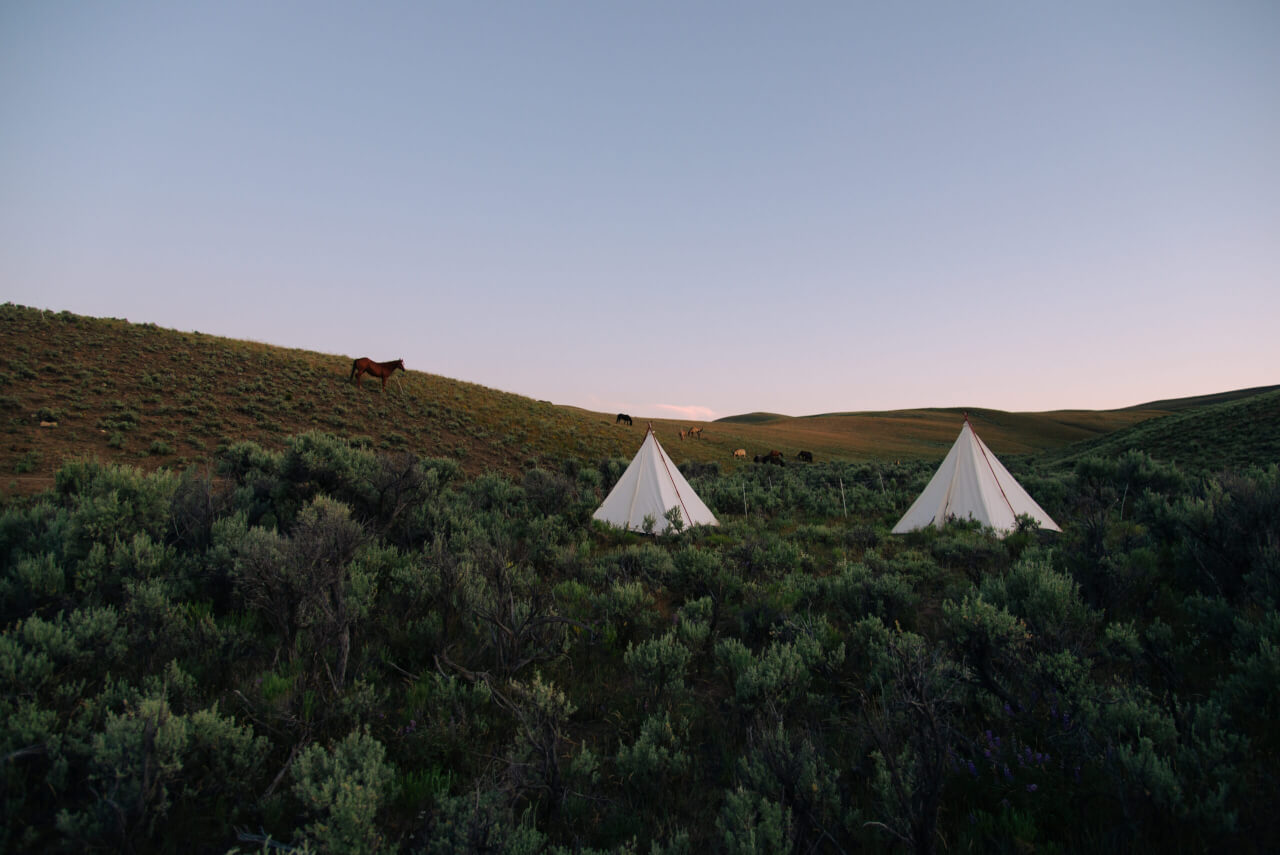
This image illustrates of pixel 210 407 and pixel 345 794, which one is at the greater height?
pixel 210 407

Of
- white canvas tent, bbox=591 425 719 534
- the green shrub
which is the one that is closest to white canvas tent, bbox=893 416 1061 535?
white canvas tent, bbox=591 425 719 534

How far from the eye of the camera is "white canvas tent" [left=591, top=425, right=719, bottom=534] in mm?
13469

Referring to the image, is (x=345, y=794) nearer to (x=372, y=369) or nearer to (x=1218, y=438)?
(x=372, y=369)

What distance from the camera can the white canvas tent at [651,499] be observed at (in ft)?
44.2

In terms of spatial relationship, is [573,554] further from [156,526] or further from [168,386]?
[168,386]

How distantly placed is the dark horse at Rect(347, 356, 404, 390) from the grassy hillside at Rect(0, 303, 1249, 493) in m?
0.72

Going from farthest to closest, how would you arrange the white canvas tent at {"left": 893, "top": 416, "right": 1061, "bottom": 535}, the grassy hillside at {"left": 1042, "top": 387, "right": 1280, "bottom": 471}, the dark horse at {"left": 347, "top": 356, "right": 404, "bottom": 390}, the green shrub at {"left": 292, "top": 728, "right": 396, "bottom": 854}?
the dark horse at {"left": 347, "top": 356, "right": 404, "bottom": 390}
the grassy hillside at {"left": 1042, "top": 387, "right": 1280, "bottom": 471}
the white canvas tent at {"left": 893, "top": 416, "right": 1061, "bottom": 535}
the green shrub at {"left": 292, "top": 728, "right": 396, "bottom": 854}

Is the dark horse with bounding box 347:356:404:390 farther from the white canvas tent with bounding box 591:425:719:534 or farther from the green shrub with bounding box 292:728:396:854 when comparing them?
the green shrub with bounding box 292:728:396:854

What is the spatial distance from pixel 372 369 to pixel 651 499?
28.5 meters

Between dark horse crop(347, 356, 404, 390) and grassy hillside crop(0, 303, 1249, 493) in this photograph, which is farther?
dark horse crop(347, 356, 404, 390)

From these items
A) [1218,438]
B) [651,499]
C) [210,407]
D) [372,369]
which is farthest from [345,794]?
[1218,438]

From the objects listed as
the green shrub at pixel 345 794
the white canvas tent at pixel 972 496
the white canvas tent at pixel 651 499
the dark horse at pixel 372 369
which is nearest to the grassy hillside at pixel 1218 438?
the white canvas tent at pixel 972 496

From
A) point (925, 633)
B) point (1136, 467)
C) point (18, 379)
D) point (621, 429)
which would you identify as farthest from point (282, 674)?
point (621, 429)

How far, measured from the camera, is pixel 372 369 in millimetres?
35000
